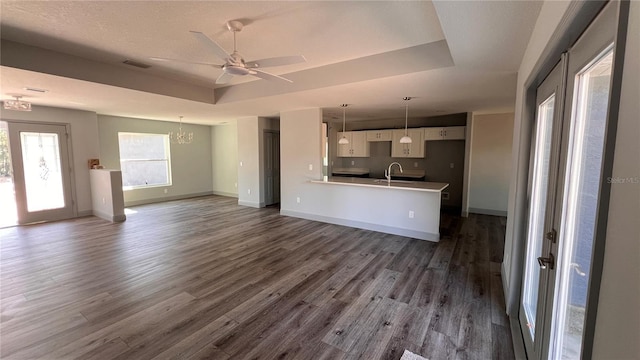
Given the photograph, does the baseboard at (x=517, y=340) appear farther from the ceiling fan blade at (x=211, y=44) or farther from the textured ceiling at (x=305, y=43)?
the ceiling fan blade at (x=211, y=44)

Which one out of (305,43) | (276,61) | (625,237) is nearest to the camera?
(625,237)

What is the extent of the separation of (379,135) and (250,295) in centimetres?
601

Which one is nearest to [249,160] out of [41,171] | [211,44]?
[41,171]

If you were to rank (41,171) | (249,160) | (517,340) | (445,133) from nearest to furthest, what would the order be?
1. (517,340)
2. (41,171)
3. (445,133)
4. (249,160)

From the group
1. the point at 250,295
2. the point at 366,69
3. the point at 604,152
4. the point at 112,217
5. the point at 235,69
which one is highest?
the point at 366,69

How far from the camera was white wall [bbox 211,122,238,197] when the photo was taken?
8.99 m

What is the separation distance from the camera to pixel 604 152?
0.79 meters

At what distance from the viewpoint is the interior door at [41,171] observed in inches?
214

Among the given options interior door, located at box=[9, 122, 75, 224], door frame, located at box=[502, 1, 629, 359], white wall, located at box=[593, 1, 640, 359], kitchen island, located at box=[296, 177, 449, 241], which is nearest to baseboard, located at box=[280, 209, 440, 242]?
kitchen island, located at box=[296, 177, 449, 241]

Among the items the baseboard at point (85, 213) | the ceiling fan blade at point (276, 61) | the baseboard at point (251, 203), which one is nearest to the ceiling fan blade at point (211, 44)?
the ceiling fan blade at point (276, 61)

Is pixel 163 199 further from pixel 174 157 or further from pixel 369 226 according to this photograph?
pixel 369 226

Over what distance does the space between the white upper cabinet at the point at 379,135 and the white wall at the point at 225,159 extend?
14.2 feet

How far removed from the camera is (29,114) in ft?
17.9

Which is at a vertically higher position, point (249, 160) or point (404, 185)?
point (249, 160)
